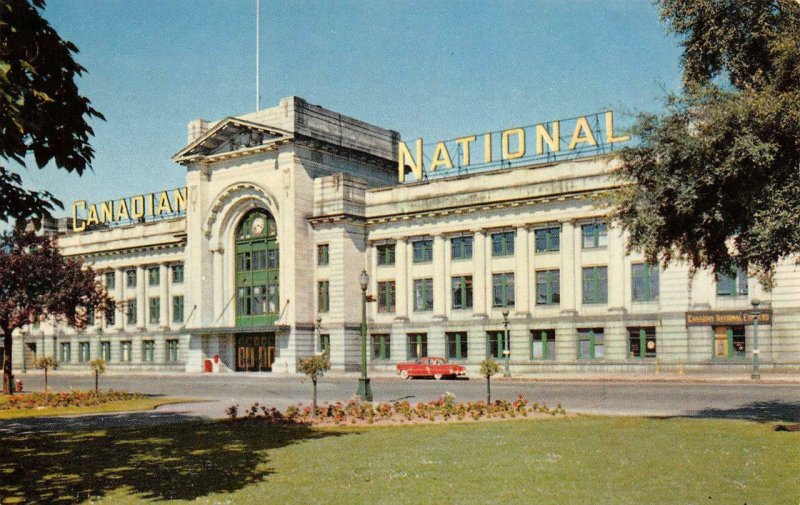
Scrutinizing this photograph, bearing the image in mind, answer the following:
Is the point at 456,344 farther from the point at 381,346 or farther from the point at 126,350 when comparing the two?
the point at 126,350

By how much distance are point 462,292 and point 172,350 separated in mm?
31234

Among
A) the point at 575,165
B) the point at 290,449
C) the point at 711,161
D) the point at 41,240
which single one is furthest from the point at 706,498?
the point at 575,165

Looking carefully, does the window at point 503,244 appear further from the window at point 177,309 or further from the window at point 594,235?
the window at point 177,309

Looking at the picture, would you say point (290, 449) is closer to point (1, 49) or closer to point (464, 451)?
point (464, 451)

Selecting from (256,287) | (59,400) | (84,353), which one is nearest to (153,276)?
(84,353)

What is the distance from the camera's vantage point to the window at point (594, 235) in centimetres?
5662

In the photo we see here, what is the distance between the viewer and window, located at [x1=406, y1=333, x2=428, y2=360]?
64.4 m

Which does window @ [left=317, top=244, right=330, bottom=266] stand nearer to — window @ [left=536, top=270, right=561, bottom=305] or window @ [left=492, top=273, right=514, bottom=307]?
window @ [left=492, top=273, right=514, bottom=307]

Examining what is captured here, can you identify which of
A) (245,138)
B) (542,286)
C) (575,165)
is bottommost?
(542,286)

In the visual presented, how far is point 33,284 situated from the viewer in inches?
1591

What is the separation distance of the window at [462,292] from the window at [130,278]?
120 feet

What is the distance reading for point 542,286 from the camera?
5934cm

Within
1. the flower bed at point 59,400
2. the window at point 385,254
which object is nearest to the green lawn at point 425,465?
the flower bed at point 59,400

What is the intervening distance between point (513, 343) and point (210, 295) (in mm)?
28580
